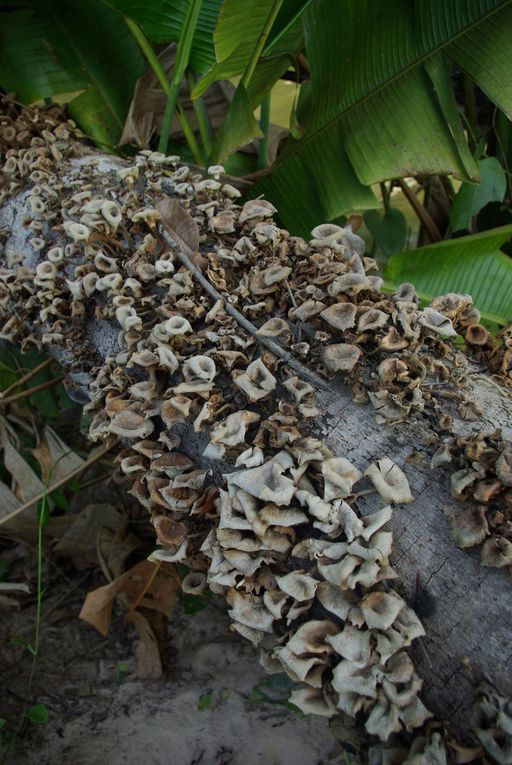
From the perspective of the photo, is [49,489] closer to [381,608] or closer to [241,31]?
[381,608]

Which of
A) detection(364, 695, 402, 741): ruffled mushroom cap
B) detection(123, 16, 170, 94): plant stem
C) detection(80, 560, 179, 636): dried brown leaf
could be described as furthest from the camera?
detection(123, 16, 170, 94): plant stem

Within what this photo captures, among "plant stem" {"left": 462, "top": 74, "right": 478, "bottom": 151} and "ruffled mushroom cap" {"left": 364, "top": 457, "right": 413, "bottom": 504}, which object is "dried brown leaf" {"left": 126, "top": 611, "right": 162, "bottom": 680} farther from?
"plant stem" {"left": 462, "top": 74, "right": 478, "bottom": 151}

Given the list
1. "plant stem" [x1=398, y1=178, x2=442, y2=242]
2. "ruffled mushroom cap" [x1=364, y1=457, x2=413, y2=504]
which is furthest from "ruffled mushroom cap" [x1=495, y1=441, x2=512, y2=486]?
"plant stem" [x1=398, y1=178, x2=442, y2=242]

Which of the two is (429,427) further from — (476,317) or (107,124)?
(107,124)

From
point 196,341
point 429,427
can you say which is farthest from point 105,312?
point 429,427

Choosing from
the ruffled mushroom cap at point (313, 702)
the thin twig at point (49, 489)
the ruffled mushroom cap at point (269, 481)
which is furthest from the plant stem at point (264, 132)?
the ruffled mushroom cap at point (313, 702)

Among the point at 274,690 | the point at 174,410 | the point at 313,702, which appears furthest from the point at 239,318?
the point at 274,690
